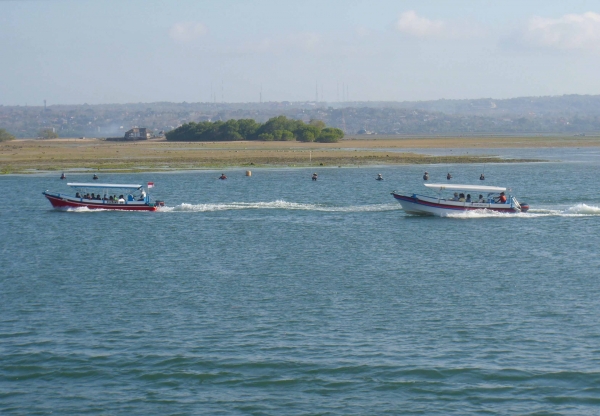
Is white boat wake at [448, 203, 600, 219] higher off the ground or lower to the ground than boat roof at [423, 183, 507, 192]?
lower

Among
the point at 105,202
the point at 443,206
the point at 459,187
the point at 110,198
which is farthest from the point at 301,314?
the point at 110,198

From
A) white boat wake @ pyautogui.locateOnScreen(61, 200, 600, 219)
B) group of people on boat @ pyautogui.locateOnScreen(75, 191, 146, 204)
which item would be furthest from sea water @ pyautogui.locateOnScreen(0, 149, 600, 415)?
group of people on boat @ pyautogui.locateOnScreen(75, 191, 146, 204)

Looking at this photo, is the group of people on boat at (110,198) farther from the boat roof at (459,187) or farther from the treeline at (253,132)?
the treeline at (253,132)

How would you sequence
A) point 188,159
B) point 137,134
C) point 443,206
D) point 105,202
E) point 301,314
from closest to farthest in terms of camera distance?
point 301,314
point 443,206
point 105,202
point 188,159
point 137,134

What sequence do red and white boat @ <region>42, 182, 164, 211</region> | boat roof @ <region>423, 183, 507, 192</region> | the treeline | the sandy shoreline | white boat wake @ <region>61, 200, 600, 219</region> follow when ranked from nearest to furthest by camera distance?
1. boat roof @ <region>423, 183, 507, 192</region>
2. white boat wake @ <region>61, 200, 600, 219</region>
3. red and white boat @ <region>42, 182, 164, 211</region>
4. the sandy shoreline
5. the treeline

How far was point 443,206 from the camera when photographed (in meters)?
57.1

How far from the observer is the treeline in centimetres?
16138

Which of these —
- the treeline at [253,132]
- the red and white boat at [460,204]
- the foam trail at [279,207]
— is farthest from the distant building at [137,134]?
the red and white boat at [460,204]

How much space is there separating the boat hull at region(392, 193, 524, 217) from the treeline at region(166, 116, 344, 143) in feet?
336

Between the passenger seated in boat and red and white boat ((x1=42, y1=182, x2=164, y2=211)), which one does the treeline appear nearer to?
red and white boat ((x1=42, y1=182, x2=164, y2=211))

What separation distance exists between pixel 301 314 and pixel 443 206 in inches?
1128

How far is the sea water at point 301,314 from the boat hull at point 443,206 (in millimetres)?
632

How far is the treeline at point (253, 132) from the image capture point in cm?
16138

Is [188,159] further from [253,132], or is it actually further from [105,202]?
[253,132]
